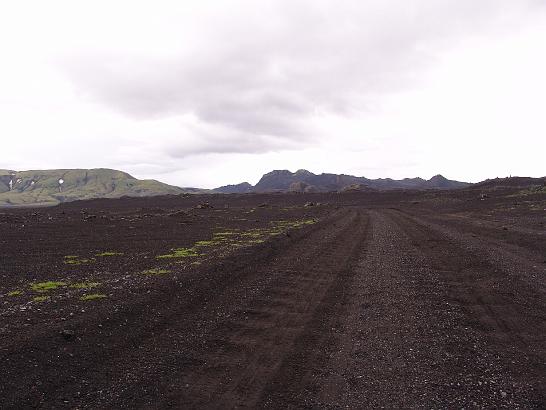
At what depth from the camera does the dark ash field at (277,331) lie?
7.25 metres

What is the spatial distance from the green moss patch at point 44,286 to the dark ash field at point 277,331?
0.15 meters

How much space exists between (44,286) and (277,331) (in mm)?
10423

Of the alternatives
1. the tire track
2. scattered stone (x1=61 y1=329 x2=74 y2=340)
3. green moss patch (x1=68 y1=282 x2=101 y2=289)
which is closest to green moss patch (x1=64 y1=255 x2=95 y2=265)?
green moss patch (x1=68 y1=282 x2=101 y2=289)

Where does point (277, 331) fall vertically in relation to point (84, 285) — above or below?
above

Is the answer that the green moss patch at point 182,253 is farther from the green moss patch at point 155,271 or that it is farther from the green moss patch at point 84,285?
the green moss patch at point 84,285

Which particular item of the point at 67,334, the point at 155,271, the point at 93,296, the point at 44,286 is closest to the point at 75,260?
the point at 44,286

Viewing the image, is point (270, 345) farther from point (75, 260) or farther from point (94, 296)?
point (75, 260)

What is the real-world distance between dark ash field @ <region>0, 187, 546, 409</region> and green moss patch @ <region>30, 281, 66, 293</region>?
15 centimetres

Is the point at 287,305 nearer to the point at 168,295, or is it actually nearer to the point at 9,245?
the point at 168,295

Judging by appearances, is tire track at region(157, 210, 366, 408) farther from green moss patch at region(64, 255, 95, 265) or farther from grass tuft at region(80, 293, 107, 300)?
green moss patch at region(64, 255, 95, 265)

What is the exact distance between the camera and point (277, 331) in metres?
10.3

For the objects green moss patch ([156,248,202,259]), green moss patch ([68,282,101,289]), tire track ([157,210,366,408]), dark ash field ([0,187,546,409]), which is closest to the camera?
dark ash field ([0,187,546,409])

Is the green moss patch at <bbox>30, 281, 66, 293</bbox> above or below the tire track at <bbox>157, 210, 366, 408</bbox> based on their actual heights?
below

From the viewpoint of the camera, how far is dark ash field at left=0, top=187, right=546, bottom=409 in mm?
7254
